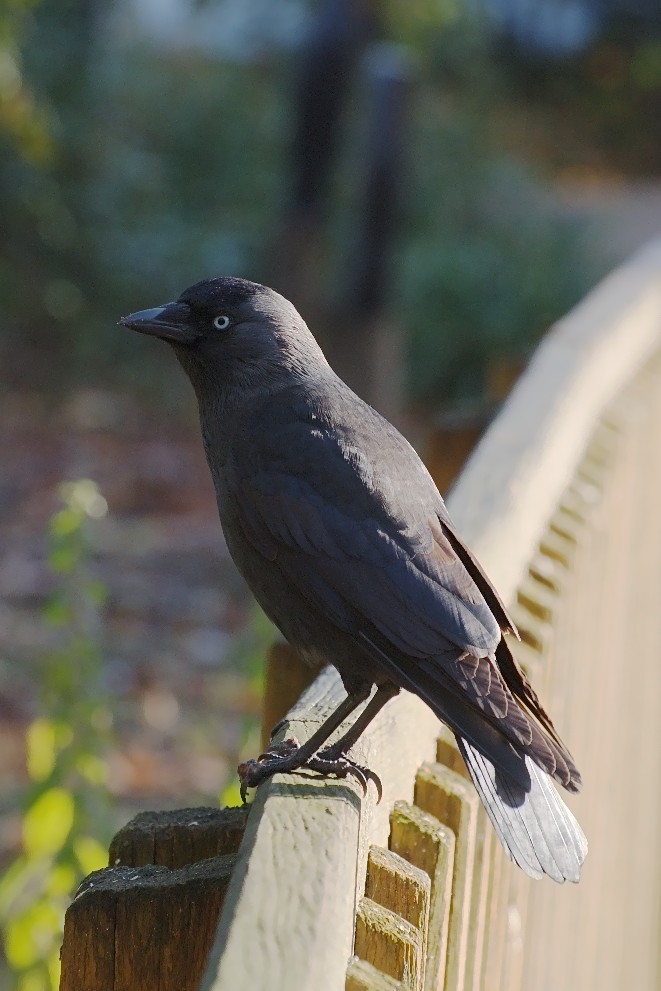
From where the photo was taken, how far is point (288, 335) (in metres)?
2.42

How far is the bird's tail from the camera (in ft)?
5.76

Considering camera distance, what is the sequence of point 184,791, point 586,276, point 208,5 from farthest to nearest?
point 208,5 < point 586,276 < point 184,791

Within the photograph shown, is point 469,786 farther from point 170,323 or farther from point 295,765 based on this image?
point 170,323

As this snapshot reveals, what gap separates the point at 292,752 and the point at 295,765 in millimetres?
45

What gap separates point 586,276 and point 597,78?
367 inches

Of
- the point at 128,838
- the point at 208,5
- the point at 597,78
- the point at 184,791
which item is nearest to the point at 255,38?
the point at 208,5

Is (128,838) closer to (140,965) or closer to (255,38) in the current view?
(140,965)

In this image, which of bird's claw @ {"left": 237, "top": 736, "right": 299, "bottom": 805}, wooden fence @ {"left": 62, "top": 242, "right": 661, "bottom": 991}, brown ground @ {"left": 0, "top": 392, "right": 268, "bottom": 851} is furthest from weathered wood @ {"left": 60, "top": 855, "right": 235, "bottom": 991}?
brown ground @ {"left": 0, "top": 392, "right": 268, "bottom": 851}

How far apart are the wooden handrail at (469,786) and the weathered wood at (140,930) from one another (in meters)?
0.09

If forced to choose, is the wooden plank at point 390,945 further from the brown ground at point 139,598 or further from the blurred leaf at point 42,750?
the brown ground at point 139,598

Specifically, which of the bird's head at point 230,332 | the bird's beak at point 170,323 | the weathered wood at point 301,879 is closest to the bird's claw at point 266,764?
the weathered wood at point 301,879

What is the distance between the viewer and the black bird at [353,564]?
6.02ft

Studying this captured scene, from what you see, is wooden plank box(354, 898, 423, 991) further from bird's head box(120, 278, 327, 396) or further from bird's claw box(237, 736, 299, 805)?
bird's head box(120, 278, 327, 396)

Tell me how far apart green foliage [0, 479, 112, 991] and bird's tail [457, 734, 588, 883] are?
1.11 m
